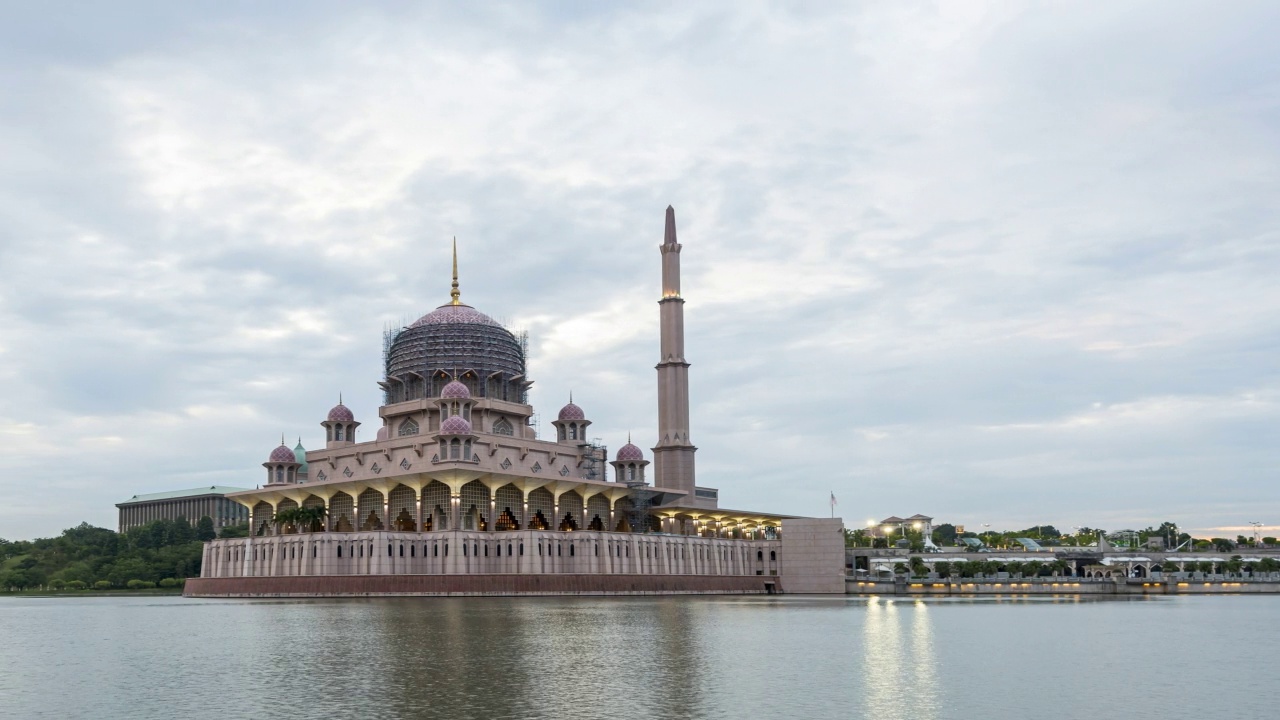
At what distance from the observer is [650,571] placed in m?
135

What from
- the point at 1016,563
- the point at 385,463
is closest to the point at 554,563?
the point at 385,463

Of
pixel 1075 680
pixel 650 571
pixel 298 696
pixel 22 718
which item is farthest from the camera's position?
pixel 650 571

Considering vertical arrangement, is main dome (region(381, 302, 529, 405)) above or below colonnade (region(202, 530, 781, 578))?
above

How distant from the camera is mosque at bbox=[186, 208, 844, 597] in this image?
4855 inches

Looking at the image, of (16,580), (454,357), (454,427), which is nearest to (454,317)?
(454,357)

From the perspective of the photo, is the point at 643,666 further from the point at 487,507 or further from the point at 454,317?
the point at 454,317

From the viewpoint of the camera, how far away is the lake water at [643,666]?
119 feet

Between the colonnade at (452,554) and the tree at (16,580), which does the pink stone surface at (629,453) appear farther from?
the tree at (16,580)

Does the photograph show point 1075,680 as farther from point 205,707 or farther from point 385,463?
point 385,463

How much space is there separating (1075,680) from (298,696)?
86.9 feet

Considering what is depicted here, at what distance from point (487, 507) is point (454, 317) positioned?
2994cm

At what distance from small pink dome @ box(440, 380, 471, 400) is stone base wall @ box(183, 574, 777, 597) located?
24823 mm

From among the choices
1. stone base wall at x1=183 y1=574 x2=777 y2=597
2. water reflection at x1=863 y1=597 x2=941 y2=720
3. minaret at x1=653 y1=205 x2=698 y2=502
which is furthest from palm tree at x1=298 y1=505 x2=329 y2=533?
water reflection at x1=863 y1=597 x2=941 y2=720

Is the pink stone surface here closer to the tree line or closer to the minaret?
the minaret
